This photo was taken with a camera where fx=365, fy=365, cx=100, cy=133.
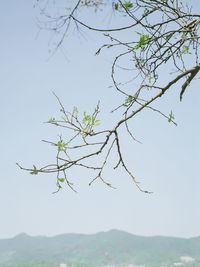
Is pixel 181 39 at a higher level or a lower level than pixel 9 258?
lower

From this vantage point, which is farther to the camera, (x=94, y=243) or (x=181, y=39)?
(x=94, y=243)

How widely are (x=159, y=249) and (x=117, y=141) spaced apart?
2415 inches

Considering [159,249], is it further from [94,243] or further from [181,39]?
[181,39]

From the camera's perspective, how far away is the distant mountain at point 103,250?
58.4m

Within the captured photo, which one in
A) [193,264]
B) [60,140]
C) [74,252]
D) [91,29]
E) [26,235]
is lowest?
[60,140]

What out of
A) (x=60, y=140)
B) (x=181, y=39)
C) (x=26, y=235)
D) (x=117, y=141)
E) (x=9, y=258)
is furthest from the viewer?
(x=26, y=235)

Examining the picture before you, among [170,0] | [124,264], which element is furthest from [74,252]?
[170,0]

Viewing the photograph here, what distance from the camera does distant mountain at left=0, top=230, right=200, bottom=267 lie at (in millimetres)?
58375

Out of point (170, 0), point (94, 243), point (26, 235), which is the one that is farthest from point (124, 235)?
point (170, 0)

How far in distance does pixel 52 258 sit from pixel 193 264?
23.8m

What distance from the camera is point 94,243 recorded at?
65.6 meters

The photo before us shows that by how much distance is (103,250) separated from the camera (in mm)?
63062

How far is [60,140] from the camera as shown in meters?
1.67

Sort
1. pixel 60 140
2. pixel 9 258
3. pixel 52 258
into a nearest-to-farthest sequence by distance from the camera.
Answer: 1. pixel 60 140
2. pixel 52 258
3. pixel 9 258
